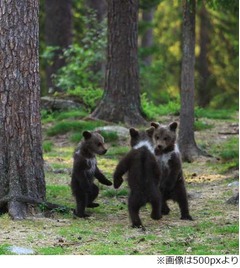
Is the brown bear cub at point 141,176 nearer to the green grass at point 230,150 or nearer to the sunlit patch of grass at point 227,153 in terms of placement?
the sunlit patch of grass at point 227,153

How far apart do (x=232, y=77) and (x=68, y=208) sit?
2154 centimetres

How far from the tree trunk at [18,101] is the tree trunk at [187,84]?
5424mm

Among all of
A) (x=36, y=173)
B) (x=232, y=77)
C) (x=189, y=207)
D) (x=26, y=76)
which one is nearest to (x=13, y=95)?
(x=26, y=76)

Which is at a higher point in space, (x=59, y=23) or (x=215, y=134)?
(x=59, y=23)

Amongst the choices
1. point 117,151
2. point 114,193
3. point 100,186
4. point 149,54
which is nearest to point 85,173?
point 114,193

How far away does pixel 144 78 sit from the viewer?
26.1 meters

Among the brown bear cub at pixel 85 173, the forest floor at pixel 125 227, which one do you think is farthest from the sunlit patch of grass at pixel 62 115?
the brown bear cub at pixel 85 173

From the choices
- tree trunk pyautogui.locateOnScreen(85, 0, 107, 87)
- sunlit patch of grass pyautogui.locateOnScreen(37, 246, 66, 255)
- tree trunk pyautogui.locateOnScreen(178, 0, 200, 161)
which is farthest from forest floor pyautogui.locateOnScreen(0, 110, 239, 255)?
tree trunk pyautogui.locateOnScreen(85, 0, 107, 87)

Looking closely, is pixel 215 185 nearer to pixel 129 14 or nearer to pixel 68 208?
pixel 68 208

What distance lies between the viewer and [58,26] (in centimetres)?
2722

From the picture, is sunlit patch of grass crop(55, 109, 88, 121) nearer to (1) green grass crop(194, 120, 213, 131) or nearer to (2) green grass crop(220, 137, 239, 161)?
(1) green grass crop(194, 120, 213, 131)

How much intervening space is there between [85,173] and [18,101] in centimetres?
149

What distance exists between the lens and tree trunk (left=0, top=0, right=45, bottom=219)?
11.1 m

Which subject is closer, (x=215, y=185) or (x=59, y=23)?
(x=215, y=185)
